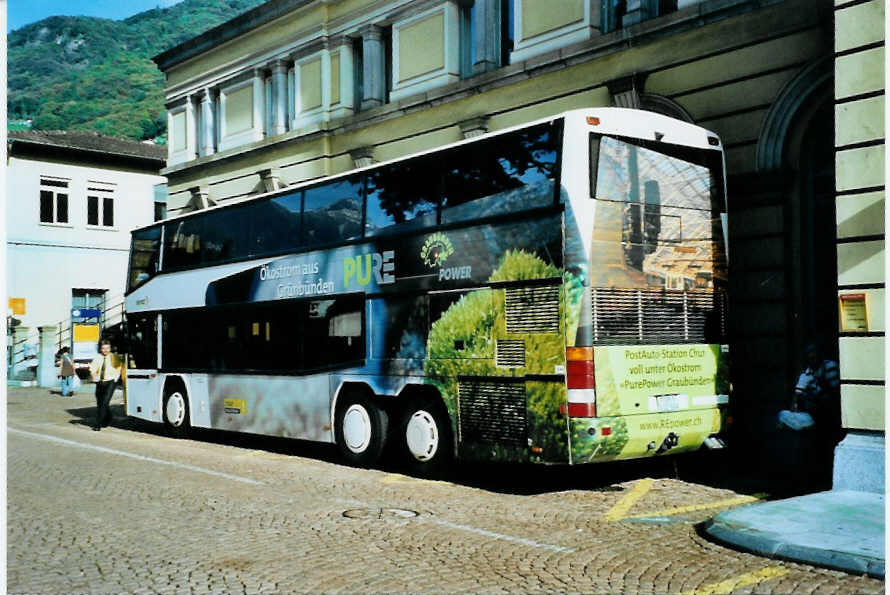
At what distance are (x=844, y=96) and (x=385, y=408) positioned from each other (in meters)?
6.66

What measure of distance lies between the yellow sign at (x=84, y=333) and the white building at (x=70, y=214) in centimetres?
440

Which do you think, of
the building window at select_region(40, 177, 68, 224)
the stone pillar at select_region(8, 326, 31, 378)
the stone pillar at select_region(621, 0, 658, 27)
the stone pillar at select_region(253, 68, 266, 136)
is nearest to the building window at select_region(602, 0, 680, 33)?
the stone pillar at select_region(621, 0, 658, 27)

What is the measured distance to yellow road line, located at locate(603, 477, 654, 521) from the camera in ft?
30.2

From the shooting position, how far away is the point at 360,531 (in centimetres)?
837

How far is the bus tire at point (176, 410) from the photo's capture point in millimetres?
16859

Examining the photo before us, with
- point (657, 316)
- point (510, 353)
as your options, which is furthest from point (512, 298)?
point (657, 316)

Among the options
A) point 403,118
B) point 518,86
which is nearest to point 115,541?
point 518,86

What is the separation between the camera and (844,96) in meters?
10.0

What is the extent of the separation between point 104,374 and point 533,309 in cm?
1127

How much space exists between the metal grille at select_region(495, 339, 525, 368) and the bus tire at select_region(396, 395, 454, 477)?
1354mm

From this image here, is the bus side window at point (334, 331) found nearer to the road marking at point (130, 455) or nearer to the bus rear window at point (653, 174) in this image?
the road marking at point (130, 455)

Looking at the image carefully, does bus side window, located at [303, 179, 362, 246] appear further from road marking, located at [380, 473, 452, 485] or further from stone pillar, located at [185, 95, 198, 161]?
stone pillar, located at [185, 95, 198, 161]

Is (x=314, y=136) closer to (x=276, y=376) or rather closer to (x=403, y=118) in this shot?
(x=403, y=118)

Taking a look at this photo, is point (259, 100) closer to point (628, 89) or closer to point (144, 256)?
point (144, 256)
